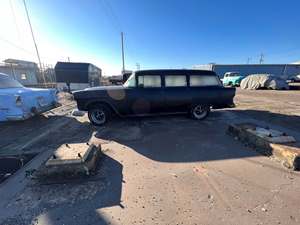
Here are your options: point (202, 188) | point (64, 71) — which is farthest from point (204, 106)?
point (64, 71)

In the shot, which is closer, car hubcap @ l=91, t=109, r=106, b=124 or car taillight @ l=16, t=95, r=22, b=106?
car taillight @ l=16, t=95, r=22, b=106

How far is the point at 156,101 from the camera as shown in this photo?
6.23m

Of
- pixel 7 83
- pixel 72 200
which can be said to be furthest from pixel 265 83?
pixel 72 200

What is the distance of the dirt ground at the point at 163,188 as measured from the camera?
2.26 meters

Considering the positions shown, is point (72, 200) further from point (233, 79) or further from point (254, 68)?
point (254, 68)

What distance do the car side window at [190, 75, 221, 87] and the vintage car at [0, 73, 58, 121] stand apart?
213 inches

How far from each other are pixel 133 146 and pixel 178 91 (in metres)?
2.86

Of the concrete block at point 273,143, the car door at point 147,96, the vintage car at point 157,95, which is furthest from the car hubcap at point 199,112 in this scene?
the concrete block at point 273,143

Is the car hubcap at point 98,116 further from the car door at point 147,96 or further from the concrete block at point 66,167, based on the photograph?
the concrete block at point 66,167

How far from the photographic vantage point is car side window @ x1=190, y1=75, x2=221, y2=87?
6636mm

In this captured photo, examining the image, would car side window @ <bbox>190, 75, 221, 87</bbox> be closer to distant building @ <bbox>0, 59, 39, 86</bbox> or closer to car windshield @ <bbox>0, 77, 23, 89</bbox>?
car windshield @ <bbox>0, 77, 23, 89</bbox>

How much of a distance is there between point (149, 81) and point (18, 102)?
161 inches

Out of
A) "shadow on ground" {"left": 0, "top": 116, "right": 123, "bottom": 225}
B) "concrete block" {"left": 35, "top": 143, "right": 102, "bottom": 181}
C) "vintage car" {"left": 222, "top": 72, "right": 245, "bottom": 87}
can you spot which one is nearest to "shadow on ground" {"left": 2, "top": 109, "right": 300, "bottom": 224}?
"shadow on ground" {"left": 0, "top": 116, "right": 123, "bottom": 225}

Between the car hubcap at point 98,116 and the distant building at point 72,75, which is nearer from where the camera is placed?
the car hubcap at point 98,116
